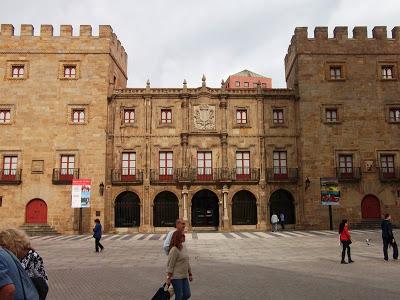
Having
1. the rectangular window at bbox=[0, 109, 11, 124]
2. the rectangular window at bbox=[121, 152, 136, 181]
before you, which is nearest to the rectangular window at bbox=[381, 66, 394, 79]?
the rectangular window at bbox=[121, 152, 136, 181]

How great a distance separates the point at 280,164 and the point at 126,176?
12.5m

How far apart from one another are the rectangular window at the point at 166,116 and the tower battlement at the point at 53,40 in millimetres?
6570

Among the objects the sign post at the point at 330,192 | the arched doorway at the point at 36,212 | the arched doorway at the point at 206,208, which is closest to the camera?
the sign post at the point at 330,192

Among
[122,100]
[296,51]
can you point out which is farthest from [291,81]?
[122,100]

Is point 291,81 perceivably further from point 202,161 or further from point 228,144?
point 202,161

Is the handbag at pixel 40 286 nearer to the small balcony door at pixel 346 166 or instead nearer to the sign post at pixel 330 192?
the sign post at pixel 330 192

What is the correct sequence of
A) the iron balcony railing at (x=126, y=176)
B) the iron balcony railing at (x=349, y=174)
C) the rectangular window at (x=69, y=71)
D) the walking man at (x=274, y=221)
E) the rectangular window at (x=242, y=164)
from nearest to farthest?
1. the walking man at (x=274, y=221)
2. the iron balcony railing at (x=349, y=174)
3. the iron balcony railing at (x=126, y=176)
4. the rectangular window at (x=242, y=164)
5. the rectangular window at (x=69, y=71)

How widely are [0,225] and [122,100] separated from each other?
13221 millimetres

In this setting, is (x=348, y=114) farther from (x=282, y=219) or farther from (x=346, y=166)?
(x=282, y=219)

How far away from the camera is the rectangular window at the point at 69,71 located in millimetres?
33344

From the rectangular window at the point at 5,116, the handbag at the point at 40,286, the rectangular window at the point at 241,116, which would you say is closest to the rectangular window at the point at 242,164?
the rectangular window at the point at 241,116

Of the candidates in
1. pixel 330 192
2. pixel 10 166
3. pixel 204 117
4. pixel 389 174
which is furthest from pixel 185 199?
pixel 389 174

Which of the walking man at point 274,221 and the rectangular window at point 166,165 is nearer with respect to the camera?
the walking man at point 274,221

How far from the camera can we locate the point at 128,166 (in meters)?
33.1
